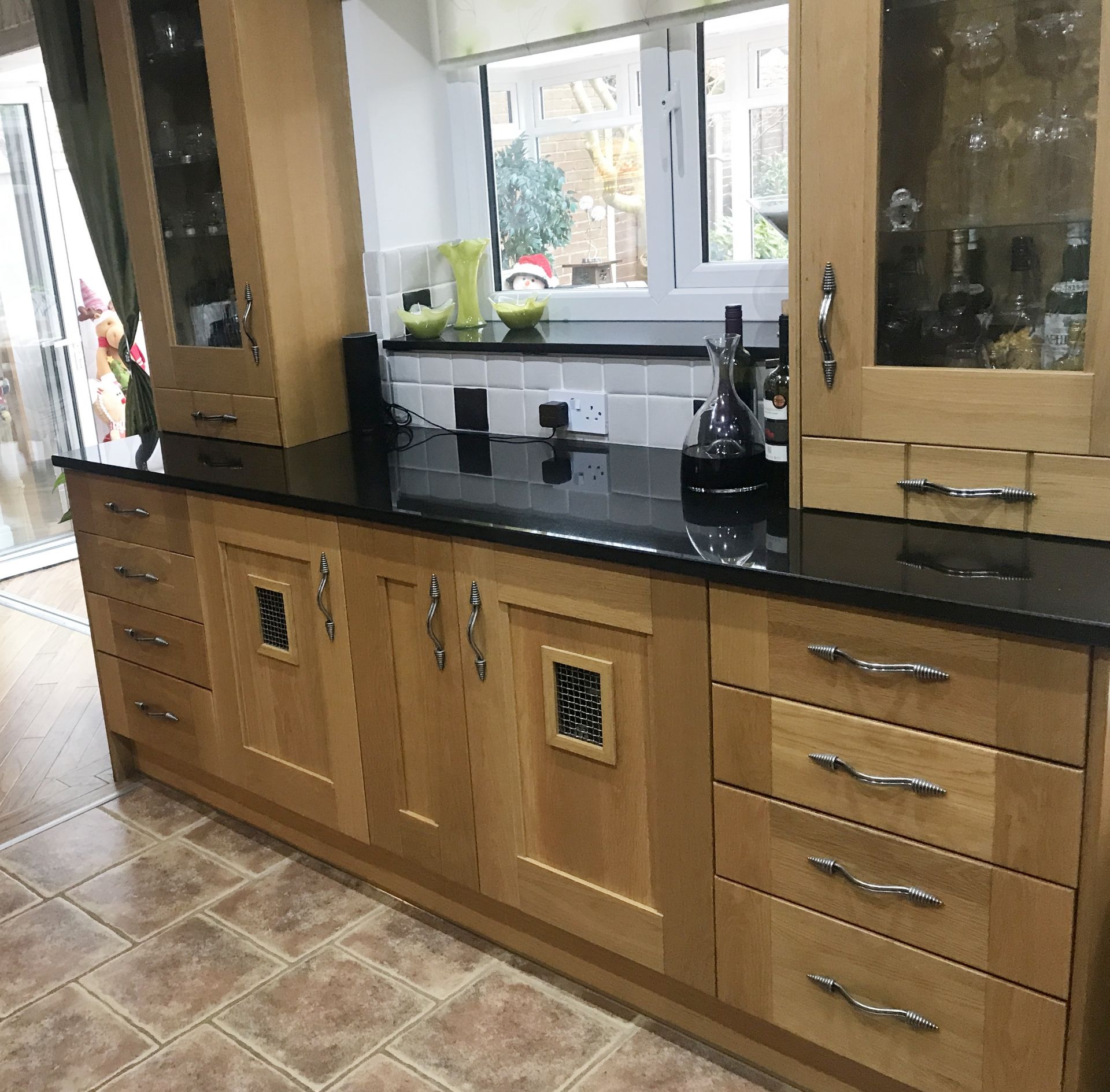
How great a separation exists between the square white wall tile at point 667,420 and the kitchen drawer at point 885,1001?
0.91m

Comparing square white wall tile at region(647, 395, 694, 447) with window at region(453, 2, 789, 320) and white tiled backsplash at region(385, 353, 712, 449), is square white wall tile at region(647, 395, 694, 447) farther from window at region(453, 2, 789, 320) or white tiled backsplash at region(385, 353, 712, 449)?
window at region(453, 2, 789, 320)

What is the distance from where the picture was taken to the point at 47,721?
335 centimetres

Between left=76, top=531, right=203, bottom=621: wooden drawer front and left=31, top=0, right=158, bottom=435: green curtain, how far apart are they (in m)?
0.51

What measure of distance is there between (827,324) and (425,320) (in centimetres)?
118

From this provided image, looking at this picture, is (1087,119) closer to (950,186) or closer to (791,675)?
(950,186)

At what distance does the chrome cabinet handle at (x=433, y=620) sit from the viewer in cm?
197

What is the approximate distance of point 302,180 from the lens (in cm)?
252

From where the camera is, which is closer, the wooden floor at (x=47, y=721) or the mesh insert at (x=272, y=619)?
the mesh insert at (x=272, y=619)

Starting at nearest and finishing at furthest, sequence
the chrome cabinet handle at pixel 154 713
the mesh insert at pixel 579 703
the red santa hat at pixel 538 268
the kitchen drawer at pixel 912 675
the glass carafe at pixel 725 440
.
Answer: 1. the kitchen drawer at pixel 912 675
2. the mesh insert at pixel 579 703
3. the glass carafe at pixel 725 440
4. the chrome cabinet handle at pixel 154 713
5. the red santa hat at pixel 538 268

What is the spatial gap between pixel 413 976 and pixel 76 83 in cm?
253

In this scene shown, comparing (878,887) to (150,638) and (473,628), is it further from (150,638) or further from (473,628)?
(150,638)

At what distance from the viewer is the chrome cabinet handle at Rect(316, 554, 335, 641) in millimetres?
2156

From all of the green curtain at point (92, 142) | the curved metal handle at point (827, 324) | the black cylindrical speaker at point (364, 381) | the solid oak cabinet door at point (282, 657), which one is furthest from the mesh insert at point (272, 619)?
the curved metal handle at point (827, 324)

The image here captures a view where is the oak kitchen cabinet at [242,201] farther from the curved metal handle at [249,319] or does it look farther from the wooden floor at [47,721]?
the wooden floor at [47,721]
